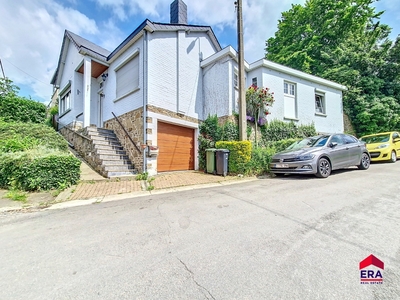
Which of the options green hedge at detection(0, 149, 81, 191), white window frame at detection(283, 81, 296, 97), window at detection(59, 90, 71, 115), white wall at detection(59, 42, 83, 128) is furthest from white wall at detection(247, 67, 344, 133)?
window at detection(59, 90, 71, 115)

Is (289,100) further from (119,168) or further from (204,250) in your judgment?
(204,250)

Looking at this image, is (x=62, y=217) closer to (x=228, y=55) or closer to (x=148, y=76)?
(x=148, y=76)

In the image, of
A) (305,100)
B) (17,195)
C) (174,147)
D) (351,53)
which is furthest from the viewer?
(351,53)

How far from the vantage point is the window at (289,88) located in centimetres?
1155

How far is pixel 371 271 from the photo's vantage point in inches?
69.6

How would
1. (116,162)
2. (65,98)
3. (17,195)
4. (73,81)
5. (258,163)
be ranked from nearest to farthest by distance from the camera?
(17,195) → (258,163) → (116,162) → (73,81) → (65,98)

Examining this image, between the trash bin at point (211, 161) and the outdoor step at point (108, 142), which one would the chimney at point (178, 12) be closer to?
the outdoor step at point (108, 142)

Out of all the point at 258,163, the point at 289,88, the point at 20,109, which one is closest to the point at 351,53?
the point at 289,88

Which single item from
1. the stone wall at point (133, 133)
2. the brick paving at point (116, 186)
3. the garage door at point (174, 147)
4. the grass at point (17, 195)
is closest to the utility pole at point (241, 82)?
the brick paving at point (116, 186)

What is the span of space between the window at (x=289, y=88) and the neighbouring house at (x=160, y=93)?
0.06 metres

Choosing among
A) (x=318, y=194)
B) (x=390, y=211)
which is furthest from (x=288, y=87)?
(x=390, y=211)

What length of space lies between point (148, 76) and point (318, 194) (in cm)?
735

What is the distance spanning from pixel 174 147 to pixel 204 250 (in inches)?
269

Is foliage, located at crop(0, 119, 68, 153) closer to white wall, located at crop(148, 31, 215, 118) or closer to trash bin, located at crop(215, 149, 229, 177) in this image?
white wall, located at crop(148, 31, 215, 118)
